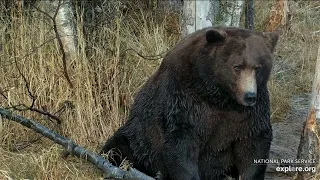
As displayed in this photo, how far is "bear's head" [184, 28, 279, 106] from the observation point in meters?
5.38

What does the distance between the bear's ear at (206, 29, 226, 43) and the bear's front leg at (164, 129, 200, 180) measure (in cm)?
78

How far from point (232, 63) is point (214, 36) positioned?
10.1 inches

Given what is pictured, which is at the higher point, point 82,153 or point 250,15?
point 250,15

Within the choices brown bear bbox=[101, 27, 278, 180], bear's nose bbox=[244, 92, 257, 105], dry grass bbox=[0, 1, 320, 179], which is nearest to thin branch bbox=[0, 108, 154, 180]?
dry grass bbox=[0, 1, 320, 179]

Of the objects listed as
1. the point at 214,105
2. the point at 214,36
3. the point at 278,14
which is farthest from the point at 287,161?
the point at 278,14

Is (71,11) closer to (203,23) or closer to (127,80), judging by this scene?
(127,80)

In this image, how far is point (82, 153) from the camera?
6094 mm

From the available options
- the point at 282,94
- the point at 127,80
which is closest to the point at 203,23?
the point at 127,80

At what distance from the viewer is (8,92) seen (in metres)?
7.32

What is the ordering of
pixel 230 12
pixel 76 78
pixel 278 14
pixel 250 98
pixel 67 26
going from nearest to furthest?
pixel 250 98 < pixel 76 78 < pixel 67 26 < pixel 230 12 < pixel 278 14

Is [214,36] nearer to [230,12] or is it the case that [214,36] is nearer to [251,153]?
[251,153]

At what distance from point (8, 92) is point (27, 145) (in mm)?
701

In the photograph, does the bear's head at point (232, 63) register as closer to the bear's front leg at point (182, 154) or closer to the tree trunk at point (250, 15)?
the bear's front leg at point (182, 154)

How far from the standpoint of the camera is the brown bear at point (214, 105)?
214 inches
